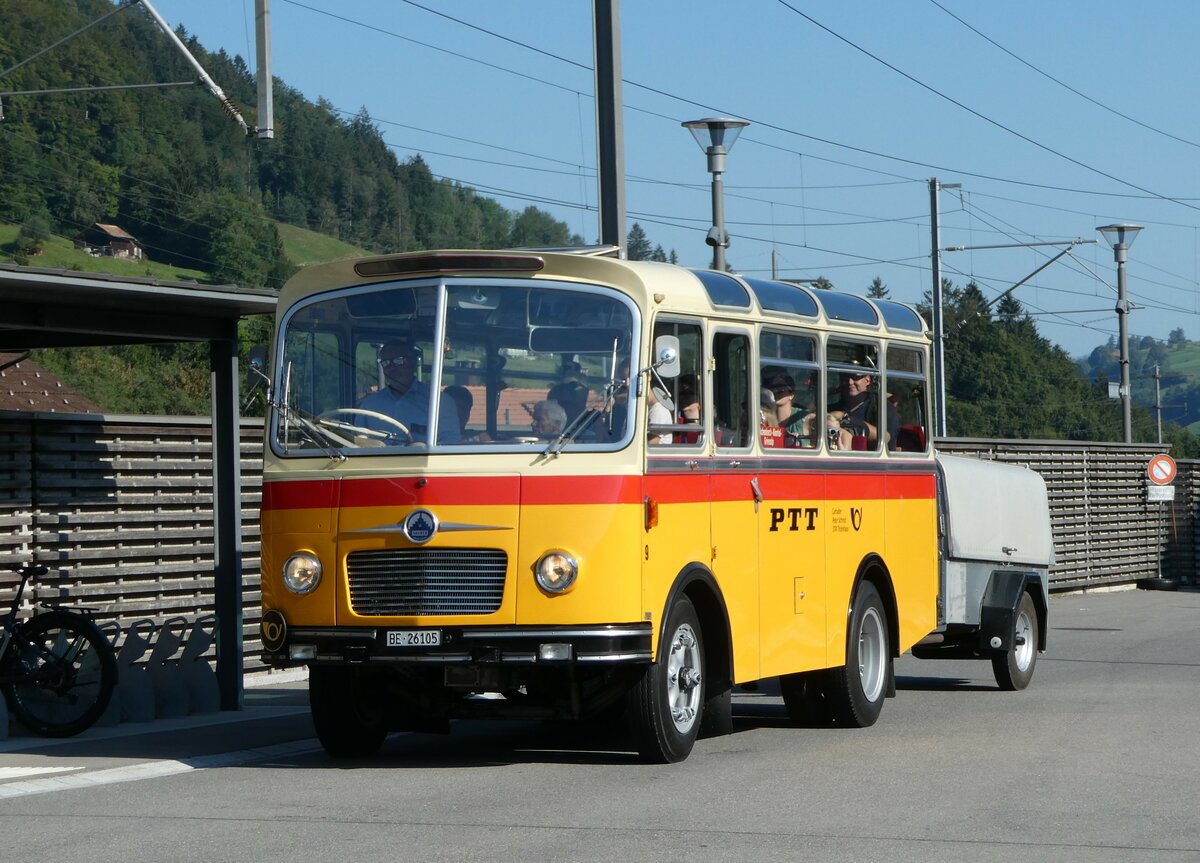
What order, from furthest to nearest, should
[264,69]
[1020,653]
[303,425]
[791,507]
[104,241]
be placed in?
[104,241] → [264,69] → [1020,653] → [791,507] → [303,425]

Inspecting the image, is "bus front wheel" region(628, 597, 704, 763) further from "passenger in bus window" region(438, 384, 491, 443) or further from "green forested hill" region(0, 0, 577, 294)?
"green forested hill" region(0, 0, 577, 294)

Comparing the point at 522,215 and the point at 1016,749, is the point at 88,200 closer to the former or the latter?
the point at 522,215

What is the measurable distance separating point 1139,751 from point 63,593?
796cm

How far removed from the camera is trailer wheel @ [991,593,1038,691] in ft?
52.5

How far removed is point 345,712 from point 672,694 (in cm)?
200

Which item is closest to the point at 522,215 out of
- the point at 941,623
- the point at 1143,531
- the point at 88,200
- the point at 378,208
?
the point at 378,208

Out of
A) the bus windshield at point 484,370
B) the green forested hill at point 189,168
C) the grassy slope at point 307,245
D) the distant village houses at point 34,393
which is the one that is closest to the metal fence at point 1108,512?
the bus windshield at point 484,370

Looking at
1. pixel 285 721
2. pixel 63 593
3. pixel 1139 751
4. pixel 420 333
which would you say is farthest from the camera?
pixel 63 593

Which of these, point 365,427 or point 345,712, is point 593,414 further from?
point 345,712

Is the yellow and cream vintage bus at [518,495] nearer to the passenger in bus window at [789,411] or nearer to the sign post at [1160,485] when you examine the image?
the passenger in bus window at [789,411]

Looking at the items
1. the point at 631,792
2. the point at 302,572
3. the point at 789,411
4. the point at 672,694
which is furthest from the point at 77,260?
the point at 631,792

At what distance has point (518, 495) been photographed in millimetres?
10344

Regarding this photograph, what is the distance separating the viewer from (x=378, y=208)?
111625 mm

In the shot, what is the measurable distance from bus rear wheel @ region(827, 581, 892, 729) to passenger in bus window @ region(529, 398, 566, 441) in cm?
353
